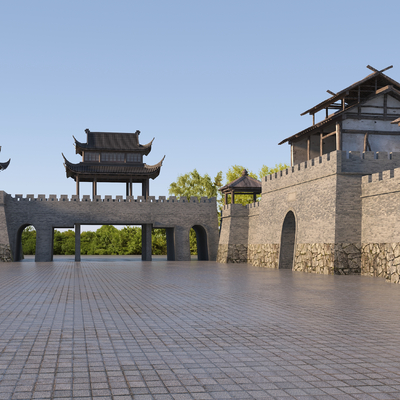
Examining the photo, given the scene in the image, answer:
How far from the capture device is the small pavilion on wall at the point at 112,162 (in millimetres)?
38594

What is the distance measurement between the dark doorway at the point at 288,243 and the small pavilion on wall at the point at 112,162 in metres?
14.9

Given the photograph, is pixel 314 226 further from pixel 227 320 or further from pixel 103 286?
pixel 227 320

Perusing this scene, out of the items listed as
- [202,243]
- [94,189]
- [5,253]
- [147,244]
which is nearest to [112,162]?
[94,189]

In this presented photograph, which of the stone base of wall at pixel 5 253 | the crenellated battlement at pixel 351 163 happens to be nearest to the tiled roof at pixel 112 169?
the stone base of wall at pixel 5 253

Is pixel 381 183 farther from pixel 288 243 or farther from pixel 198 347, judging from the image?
pixel 198 347

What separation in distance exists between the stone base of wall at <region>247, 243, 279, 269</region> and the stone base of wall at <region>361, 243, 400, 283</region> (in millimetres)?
6714

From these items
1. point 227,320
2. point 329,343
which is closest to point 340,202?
point 227,320

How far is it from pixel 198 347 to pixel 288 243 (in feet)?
68.8

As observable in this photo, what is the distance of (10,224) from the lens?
116ft

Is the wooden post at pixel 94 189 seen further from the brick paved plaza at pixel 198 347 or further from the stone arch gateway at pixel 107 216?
the brick paved plaza at pixel 198 347

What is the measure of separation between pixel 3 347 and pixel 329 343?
4.07 m

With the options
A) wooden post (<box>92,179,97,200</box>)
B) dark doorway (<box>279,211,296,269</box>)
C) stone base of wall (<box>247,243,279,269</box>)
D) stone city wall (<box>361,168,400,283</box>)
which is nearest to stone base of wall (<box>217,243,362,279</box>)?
stone base of wall (<box>247,243,279,269</box>)

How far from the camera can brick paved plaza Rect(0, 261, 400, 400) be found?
176 inches

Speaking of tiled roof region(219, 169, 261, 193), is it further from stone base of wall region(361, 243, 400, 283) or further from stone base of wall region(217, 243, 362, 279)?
stone base of wall region(361, 243, 400, 283)
